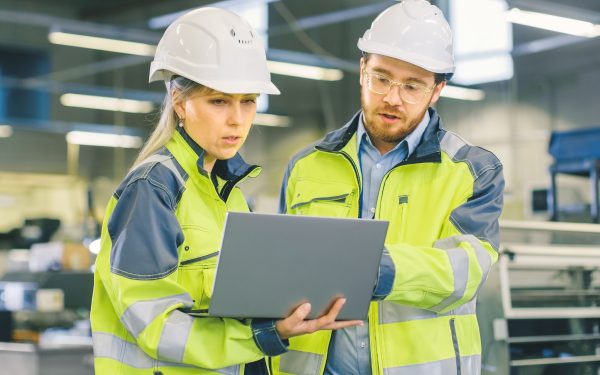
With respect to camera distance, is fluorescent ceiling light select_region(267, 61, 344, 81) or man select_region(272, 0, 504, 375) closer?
man select_region(272, 0, 504, 375)

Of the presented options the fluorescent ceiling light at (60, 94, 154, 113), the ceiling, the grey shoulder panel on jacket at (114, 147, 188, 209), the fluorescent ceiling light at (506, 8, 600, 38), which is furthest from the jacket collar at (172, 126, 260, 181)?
the fluorescent ceiling light at (60, 94, 154, 113)

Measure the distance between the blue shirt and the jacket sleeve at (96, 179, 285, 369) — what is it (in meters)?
0.37

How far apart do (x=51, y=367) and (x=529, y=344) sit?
2.42 metres

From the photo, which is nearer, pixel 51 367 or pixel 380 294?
pixel 380 294

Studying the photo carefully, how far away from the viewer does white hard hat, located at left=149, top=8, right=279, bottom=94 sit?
6.05ft

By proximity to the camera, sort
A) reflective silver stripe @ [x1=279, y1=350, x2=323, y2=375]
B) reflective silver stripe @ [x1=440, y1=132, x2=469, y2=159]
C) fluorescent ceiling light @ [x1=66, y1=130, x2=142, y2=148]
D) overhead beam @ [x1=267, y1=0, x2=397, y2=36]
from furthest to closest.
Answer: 1. fluorescent ceiling light @ [x1=66, y1=130, x2=142, y2=148]
2. overhead beam @ [x1=267, y1=0, x2=397, y2=36]
3. reflective silver stripe @ [x1=440, y1=132, x2=469, y2=159]
4. reflective silver stripe @ [x1=279, y1=350, x2=323, y2=375]

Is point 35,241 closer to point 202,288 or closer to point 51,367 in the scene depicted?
point 51,367

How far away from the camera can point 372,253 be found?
5.92 ft

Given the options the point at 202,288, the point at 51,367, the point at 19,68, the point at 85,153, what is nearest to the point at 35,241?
the point at 85,153

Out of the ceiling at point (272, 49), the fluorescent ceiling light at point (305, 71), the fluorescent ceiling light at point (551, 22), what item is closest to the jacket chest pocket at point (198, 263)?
the ceiling at point (272, 49)

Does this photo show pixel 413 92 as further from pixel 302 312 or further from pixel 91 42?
pixel 91 42

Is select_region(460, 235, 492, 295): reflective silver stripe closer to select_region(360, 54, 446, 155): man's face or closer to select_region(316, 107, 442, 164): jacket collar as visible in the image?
select_region(316, 107, 442, 164): jacket collar

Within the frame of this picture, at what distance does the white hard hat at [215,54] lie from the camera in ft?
6.05

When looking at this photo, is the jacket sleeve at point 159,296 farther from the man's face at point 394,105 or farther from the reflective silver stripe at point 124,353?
the man's face at point 394,105
